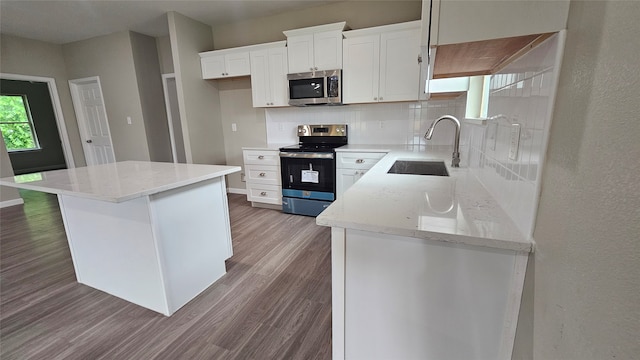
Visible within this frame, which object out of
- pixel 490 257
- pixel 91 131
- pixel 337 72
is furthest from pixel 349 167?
pixel 91 131

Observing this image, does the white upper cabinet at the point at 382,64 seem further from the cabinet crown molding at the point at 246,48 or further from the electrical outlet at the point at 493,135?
the electrical outlet at the point at 493,135

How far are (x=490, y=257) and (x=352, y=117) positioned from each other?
9.33 ft

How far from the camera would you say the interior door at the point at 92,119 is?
4.64m

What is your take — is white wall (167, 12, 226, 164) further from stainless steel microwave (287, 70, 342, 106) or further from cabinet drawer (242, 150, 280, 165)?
stainless steel microwave (287, 70, 342, 106)

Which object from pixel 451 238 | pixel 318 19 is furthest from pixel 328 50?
pixel 451 238

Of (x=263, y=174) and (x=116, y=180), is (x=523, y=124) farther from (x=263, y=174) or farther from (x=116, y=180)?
(x=263, y=174)

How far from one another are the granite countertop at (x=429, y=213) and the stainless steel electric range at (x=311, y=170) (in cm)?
172

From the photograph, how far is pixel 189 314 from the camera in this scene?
171cm

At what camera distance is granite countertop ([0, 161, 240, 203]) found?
4.62 ft

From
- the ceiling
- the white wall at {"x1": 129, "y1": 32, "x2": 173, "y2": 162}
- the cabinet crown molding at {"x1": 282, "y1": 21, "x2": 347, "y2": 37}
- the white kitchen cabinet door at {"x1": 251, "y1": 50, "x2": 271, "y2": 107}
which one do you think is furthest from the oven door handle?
the white wall at {"x1": 129, "y1": 32, "x2": 173, "y2": 162}

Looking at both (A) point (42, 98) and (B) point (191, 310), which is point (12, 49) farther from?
(B) point (191, 310)

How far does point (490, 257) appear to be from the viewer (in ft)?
2.67

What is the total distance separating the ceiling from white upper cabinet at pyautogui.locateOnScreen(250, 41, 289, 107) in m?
0.54

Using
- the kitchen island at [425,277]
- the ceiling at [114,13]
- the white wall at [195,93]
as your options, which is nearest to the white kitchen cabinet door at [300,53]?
the ceiling at [114,13]
